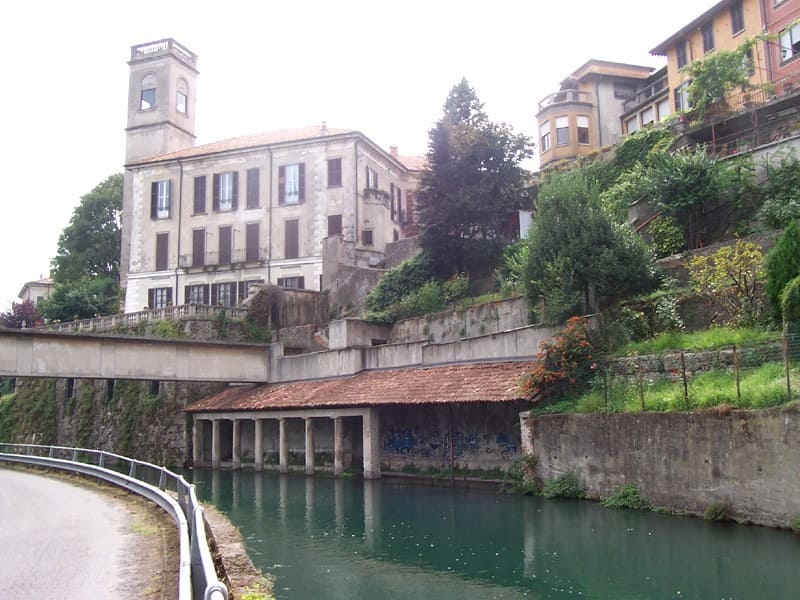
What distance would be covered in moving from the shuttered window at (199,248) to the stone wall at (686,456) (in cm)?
3451

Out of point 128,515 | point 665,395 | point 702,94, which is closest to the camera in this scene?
point 128,515

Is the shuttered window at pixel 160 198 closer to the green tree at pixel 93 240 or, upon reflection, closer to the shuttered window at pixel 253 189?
the shuttered window at pixel 253 189

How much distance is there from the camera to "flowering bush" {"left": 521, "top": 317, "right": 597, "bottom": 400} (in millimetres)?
24344

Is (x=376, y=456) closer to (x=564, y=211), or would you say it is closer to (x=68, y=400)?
(x=564, y=211)

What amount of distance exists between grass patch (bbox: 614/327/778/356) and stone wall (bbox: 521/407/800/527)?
122 inches

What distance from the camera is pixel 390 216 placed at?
53438 mm

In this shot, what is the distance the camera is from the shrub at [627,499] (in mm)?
20312

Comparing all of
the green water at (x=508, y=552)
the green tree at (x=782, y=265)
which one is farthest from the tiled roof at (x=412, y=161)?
the green tree at (x=782, y=265)

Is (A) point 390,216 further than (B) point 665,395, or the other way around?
(A) point 390,216

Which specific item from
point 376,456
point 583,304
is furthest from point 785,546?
point 376,456

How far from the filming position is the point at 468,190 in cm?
3919

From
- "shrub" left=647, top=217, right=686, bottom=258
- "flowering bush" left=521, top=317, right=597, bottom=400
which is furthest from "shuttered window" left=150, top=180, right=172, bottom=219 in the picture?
"flowering bush" left=521, top=317, right=597, bottom=400

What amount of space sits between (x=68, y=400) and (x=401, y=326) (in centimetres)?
2805

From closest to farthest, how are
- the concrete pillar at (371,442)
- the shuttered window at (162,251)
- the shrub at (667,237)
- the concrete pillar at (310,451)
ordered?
1. the shrub at (667,237)
2. the concrete pillar at (371,442)
3. the concrete pillar at (310,451)
4. the shuttered window at (162,251)
